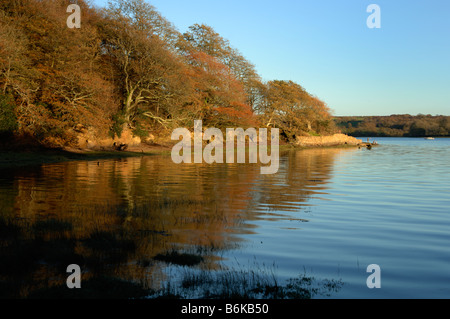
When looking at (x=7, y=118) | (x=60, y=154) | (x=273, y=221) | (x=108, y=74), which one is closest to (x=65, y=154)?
(x=60, y=154)

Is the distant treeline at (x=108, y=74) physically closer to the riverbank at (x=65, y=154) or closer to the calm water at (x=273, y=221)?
the riverbank at (x=65, y=154)

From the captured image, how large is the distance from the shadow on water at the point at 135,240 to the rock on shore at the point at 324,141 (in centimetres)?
6534

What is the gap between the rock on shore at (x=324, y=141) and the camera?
83375 mm

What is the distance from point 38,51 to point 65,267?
34.6 m

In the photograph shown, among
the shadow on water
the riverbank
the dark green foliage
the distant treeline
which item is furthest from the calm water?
the distant treeline

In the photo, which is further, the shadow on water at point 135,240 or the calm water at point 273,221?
the calm water at point 273,221

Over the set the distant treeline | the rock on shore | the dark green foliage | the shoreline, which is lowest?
the shoreline

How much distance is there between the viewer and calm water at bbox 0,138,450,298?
7.61 metres

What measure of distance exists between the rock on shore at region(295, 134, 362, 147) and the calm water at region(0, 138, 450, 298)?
2404 inches

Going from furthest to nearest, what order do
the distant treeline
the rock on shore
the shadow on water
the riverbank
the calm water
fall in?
the rock on shore < the distant treeline < the riverbank < the calm water < the shadow on water

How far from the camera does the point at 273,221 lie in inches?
482

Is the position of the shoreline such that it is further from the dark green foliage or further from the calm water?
the calm water

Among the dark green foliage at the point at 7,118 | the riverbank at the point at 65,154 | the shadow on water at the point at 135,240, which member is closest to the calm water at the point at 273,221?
the shadow on water at the point at 135,240

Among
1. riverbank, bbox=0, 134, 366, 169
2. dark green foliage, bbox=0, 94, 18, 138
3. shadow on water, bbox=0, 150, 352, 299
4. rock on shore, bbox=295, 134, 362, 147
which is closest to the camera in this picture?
shadow on water, bbox=0, 150, 352, 299
